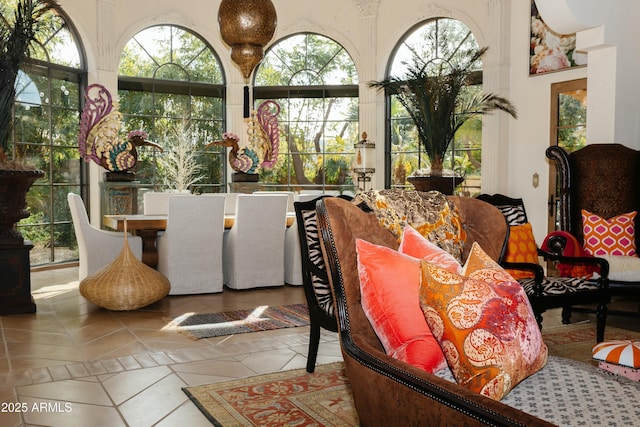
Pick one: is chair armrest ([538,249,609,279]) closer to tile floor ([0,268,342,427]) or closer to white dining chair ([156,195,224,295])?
tile floor ([0,268,342,427])

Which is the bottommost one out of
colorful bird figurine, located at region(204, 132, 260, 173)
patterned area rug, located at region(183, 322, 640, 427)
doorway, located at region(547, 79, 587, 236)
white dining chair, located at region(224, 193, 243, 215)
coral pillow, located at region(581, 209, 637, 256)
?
patterned area rug, located at region(183, 322, 640, 427)

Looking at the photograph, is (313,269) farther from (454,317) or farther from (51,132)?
(51,132)

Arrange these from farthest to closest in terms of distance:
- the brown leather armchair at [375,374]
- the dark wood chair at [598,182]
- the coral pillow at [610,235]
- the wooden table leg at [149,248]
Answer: the wooden table leg at [149,248] → the dark wood chair at [598,182] → the coral pillow at [610,235] → the brown leather armchair at [375,374]

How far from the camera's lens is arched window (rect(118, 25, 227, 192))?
26.2 feet

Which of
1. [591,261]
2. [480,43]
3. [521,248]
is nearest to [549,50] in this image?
[480,43]

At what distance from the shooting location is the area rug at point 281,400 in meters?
2.47

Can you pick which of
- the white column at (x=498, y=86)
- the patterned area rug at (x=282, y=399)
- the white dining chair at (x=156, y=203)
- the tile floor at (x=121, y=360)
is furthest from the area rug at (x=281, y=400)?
the white column at (x=498, y=86)

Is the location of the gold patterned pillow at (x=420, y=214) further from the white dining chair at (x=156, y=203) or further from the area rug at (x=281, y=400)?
the white dining chair at (x=156, y=203)

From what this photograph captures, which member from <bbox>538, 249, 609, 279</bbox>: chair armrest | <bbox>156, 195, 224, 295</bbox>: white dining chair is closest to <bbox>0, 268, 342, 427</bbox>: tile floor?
<bbox>156, 195, 224, 295</bbox>: white dining chair

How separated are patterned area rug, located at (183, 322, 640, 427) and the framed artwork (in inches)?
158

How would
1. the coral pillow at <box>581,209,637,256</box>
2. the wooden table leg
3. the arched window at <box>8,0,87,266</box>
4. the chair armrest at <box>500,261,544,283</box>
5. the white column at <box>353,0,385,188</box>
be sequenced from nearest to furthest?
1. the chair armrest at <box>500,261,544,283</box>
2. the coral pillow at <box>581,209,637,256</box>
3. the wooden table leg
4. the arched window at <box>8,0,87,266</box>
5. the white column at <box>353,0,385,188</box>

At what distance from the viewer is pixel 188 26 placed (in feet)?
27.3

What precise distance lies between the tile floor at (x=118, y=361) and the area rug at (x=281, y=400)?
0.10m

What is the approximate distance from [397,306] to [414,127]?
7039 mm
